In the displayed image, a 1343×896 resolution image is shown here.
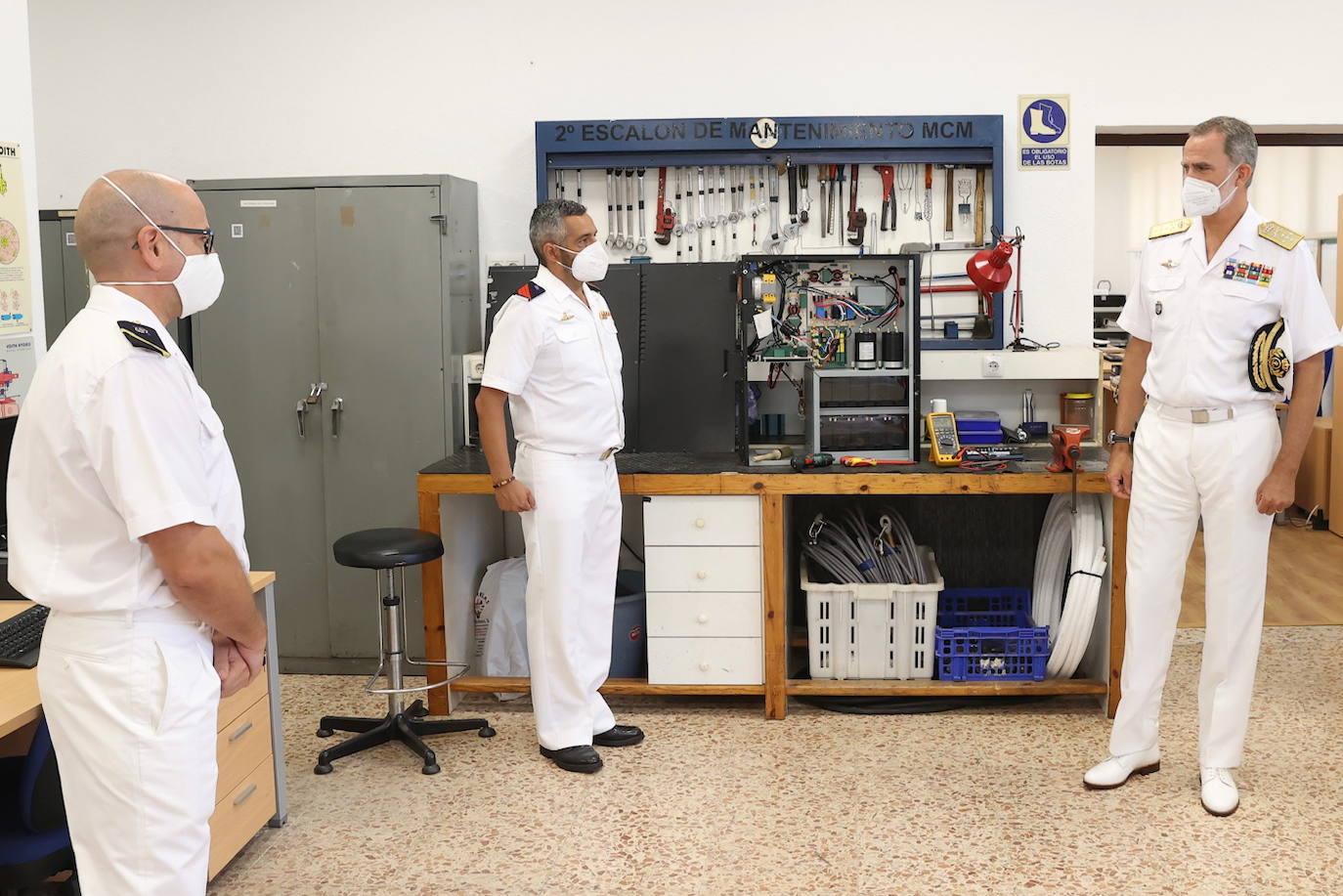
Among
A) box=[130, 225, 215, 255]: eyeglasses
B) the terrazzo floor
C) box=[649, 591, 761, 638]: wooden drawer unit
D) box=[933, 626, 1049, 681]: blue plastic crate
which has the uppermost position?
box=[130, 225, 215, 255]: eyeglasses

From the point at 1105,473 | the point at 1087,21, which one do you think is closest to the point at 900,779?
the point at 1105,473

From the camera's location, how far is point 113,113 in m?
4.70

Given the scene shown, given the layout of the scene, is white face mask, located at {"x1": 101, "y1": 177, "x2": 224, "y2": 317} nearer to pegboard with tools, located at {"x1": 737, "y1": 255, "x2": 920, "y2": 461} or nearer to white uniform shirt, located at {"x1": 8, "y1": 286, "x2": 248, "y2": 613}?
white uniform shirt, located at {"x1": 8, "y1": 286, "x2": 248, "y2": 613}

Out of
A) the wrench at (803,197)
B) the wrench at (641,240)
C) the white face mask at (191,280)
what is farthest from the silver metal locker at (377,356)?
the white face mask at (191,280)

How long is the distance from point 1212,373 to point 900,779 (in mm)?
1415

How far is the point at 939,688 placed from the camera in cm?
390

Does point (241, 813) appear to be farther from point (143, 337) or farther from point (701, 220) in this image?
point (701, 220)

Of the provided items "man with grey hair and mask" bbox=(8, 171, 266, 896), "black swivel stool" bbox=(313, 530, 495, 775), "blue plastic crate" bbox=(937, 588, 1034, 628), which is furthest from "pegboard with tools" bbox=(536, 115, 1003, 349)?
"man with grey hair and mask" bbox=(8, 171, 266, 896)

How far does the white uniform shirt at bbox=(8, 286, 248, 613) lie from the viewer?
66.6 inches

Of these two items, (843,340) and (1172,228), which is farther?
(843,340)

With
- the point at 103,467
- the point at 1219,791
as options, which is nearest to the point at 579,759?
the point at 1219,791

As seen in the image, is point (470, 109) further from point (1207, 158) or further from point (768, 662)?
point (1207, 158)

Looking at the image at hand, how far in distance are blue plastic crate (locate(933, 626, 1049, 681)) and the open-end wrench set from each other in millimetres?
1469

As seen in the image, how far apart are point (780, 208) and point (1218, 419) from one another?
6.45ft
